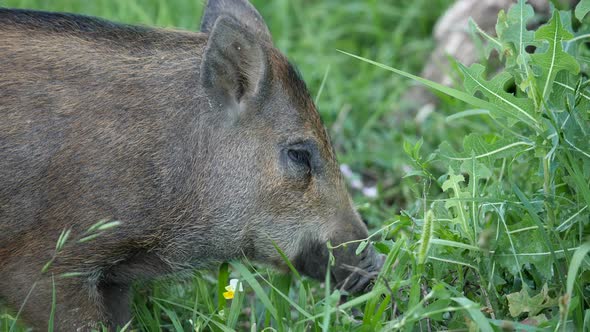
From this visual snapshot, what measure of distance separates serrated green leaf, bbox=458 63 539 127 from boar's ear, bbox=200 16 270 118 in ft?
2.69

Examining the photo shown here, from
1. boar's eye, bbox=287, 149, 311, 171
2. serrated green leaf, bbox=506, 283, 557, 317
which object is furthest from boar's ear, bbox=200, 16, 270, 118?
serrated green leaf, bbox=506, 283, 557, 317

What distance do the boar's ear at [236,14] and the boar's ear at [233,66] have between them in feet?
1.39

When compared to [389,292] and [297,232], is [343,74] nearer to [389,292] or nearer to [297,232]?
[297,232]

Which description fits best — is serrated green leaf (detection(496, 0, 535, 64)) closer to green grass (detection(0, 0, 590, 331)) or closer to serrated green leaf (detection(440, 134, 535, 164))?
green grass (detection(0, 0, 590, 331))

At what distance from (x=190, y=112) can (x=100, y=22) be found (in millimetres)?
572

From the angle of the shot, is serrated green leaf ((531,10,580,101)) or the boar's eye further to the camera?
the boar's eye

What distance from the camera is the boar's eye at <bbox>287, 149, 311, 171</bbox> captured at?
3979 mm

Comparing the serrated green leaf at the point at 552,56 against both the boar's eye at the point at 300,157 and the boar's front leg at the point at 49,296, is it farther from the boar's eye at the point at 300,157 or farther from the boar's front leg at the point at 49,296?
the boar's front leg at the point at 49,296

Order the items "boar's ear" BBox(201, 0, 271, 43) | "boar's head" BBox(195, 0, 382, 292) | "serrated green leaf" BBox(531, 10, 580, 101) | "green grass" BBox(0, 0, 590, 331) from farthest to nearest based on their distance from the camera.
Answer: "boar's ear" BBox(201, 0, 271, 43)
"boar's head" BBox(195, 0, 382, 292)
"serrated green leaf" BBox(531, 10, 580, 101)
"green grass" BBox(0, 0, 590, 331)

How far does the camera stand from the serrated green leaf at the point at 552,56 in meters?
3.44

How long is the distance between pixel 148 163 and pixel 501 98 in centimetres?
137

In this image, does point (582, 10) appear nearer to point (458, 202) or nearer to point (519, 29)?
point (519, 29)

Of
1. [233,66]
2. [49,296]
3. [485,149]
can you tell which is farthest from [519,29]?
[49,296]

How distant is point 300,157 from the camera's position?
4.00 meters
